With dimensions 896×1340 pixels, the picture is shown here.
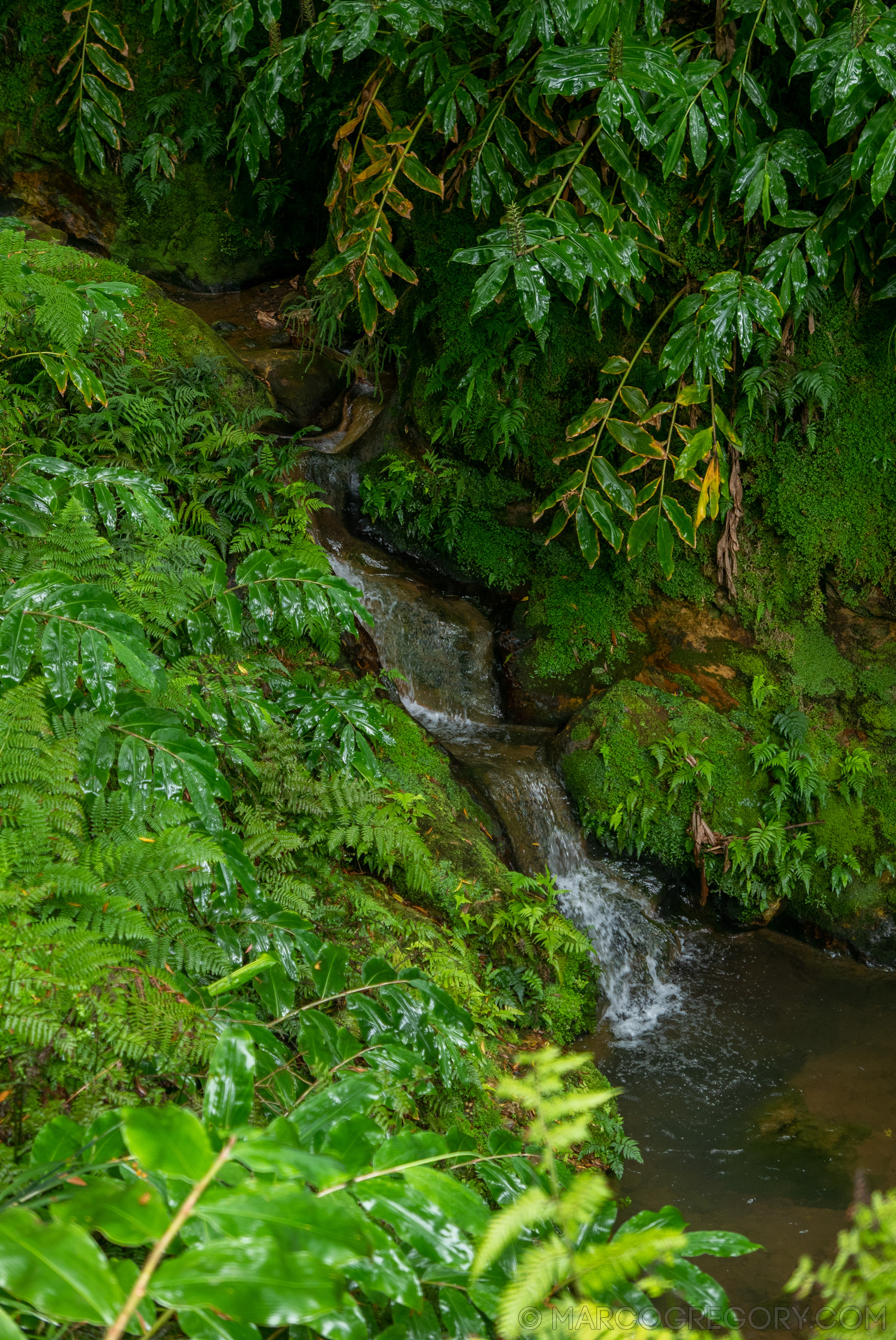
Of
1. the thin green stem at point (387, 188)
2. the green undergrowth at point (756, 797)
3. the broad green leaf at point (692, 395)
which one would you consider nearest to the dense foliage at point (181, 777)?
the green undergrowth at point (756, 797)

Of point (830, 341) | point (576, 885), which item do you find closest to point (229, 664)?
point (576, 885)

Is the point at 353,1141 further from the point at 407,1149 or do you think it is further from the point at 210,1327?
the point at 210,1327

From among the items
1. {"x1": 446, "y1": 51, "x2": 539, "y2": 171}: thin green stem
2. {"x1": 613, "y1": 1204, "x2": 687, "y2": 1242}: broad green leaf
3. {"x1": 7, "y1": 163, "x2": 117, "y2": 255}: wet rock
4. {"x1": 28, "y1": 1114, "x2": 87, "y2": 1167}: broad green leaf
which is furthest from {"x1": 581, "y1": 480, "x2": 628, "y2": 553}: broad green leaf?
{"x1": 7, "y1": 163, "x2": 117, "y2": 255}: wet rock

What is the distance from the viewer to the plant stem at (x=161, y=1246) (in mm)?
708

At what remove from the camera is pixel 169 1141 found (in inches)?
33.5

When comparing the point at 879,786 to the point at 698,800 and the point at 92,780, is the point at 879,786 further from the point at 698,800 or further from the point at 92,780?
the point at 92,780

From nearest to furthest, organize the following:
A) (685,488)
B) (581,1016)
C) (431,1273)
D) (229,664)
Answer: (431,1273)
(229,664)
(581,1016)
(685,488)

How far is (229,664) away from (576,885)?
2885 mm

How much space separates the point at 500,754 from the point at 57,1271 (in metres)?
4.88

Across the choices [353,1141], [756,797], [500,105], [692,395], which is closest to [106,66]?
[500,105]

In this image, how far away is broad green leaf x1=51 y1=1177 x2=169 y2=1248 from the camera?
79 cm

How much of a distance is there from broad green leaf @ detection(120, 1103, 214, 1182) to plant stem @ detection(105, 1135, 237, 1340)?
0.01 meters

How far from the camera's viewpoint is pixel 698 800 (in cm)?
534

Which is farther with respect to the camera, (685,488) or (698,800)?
(685,488)
